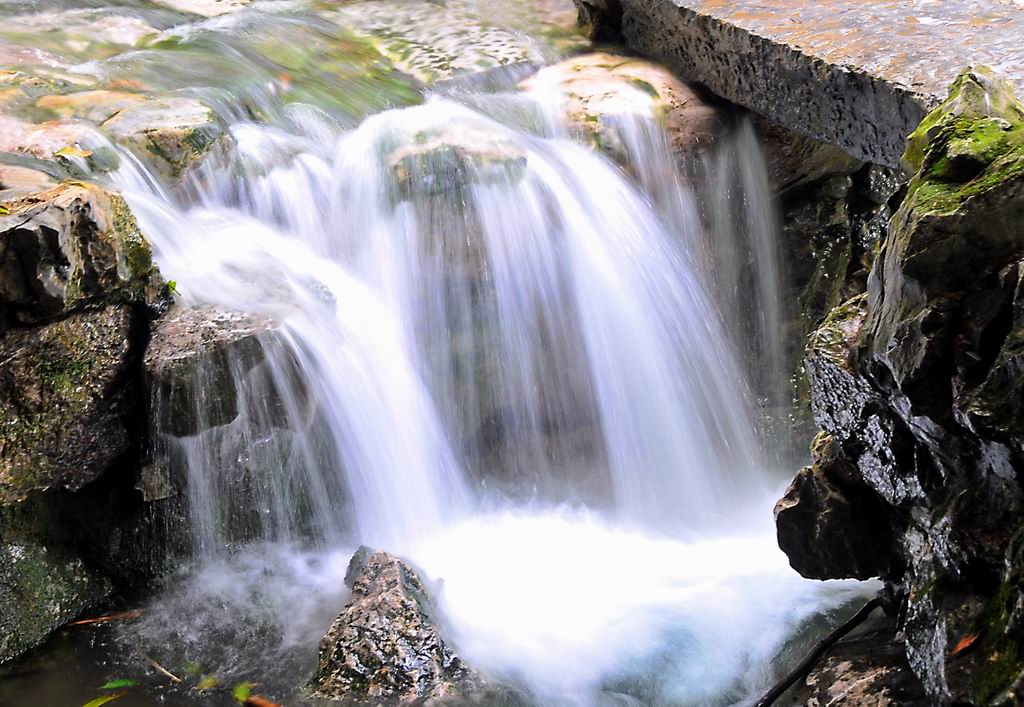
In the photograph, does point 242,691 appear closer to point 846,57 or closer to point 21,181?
point 21,181

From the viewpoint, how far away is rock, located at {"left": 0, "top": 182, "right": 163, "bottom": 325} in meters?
3.84

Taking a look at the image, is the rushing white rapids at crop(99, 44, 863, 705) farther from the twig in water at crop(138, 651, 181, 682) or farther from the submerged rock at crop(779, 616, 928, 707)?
the submerged rock at crop(779, 616, 928, 707)

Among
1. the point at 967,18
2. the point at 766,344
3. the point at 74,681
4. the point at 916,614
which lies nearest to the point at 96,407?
the point at 74,681

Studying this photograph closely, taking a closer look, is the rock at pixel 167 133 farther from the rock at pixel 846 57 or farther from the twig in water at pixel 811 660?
the twig in water at pixel 811 660

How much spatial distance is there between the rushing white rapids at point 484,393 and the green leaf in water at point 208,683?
0.41m

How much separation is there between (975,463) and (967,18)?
11.5 ft

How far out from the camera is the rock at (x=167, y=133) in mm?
5527

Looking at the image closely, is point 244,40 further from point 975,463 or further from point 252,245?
point 975,463

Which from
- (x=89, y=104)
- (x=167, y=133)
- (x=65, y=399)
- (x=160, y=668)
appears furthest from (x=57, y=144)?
(x=160, y=668)

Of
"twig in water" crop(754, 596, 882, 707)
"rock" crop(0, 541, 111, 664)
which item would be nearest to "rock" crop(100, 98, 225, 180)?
"rock" crop(0, 541, 111, 664)

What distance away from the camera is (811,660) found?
324 centimetres

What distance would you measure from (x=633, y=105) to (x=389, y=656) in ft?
14.1

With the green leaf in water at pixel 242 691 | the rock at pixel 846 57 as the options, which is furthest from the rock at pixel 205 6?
the green leaf in water at pixel 242 691

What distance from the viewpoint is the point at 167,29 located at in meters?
7.72
